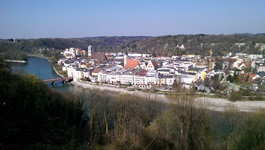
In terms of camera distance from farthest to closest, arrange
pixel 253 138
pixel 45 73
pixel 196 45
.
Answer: pixel 196 45, pixel 45 73, pixel 253 138

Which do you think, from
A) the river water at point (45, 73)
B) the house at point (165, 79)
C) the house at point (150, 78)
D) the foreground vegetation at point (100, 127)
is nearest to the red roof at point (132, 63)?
the house at point (150, 78)

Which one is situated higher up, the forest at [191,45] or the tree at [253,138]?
the forest at [191,45]

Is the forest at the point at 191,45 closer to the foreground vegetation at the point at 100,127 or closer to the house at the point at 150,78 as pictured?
the house at the point at 150,78

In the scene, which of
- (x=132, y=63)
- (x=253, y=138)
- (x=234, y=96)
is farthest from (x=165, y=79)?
(x=253, y=138)

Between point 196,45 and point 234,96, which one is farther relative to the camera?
point 196,45

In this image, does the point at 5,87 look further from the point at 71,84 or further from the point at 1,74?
the point at 71,84

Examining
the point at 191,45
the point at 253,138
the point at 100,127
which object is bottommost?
the point at 100,127

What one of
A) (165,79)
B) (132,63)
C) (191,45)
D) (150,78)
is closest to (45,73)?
(132,63)

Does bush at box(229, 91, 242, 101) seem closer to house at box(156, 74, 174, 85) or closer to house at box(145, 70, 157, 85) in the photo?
house at box(156, 74, 174, 85)

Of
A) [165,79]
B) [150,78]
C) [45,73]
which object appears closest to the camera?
[165,79]

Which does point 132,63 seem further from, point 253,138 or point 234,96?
point 253,138

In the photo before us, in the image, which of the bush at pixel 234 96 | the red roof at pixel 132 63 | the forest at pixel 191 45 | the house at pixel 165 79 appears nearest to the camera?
the bush at pixel 234 96

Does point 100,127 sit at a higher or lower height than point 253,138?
lower

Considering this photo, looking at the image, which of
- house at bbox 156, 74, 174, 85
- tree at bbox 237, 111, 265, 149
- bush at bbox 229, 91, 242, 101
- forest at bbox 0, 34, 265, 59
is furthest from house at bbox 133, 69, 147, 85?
forest at bbox 0, 34, 265, 59
